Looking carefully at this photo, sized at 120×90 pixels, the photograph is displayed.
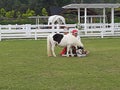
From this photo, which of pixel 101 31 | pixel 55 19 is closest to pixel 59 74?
pixel 101 31

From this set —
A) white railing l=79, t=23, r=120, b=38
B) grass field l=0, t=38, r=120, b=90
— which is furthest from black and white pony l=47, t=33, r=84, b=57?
white railing l=79, t=23, r=120, b=38

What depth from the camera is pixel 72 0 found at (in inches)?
3580

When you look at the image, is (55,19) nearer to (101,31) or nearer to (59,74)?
(101,31)

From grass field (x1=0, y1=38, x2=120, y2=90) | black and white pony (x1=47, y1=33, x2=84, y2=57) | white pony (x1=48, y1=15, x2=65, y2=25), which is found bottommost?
grass field (x1=0, y1=38, x2=120, y2=90)

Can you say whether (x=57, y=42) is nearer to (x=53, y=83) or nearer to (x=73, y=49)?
(x=73, y=49)

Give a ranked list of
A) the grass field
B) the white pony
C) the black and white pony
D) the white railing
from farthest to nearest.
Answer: the white pony → the white railing → the black and white pony → the grass field

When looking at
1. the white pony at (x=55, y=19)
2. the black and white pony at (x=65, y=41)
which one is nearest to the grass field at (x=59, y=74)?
the black and white pony at (x=65, y=41)

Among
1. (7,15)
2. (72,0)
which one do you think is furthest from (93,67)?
(72,0)

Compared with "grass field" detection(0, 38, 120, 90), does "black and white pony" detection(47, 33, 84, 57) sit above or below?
above

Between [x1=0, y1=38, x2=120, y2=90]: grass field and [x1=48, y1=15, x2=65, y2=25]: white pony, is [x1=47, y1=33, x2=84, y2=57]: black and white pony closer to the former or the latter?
[x1=0, y1=38, x2=120, y2=90]: grass field

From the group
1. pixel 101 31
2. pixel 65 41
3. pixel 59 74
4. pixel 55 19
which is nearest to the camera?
pixel 59 74

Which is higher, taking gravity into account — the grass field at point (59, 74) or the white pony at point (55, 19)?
the white pony at point (55, 19)

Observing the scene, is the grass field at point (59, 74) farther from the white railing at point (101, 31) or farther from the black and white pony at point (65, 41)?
the white railing at point (101, 31)

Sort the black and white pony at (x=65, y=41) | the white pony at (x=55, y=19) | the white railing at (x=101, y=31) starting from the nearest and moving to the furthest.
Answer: the black and white pony at (x=65, y=41) → the white railing at (x=101, y=31) → the white pony at (x=55, y=19)
